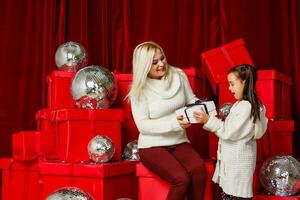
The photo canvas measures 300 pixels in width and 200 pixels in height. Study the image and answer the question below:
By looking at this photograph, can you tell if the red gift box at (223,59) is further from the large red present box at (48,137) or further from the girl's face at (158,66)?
the large red present box at (48,137)

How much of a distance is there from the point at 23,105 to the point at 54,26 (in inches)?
22.8

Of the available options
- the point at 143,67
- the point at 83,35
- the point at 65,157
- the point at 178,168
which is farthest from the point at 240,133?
the point at 83,35

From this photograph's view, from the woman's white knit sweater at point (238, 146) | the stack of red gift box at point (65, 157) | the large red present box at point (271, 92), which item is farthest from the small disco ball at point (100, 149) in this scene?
the large red present box at point (271, 92)

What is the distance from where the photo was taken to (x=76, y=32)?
3.32 metres

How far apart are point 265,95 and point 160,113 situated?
0.61m

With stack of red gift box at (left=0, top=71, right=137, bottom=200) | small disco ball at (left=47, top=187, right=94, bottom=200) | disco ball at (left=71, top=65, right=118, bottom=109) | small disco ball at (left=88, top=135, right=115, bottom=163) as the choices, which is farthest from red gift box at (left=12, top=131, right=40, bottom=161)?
small disco ball at (left=47, top=187, right=94, bottom=200)

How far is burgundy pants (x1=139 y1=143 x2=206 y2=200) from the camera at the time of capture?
197 centimetres

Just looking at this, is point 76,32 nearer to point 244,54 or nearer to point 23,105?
point 23,105

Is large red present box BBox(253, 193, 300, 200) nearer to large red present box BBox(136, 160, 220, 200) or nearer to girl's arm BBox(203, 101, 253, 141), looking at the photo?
large red present box BBox(136, 160, 220, 200)

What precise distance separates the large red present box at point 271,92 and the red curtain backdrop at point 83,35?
2.04 feet

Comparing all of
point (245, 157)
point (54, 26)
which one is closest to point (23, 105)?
point (54, 26)

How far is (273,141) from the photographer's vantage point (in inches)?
93.7

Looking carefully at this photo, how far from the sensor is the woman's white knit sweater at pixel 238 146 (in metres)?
1.90

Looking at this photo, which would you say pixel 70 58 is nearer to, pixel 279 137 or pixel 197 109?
pixel 197 109
